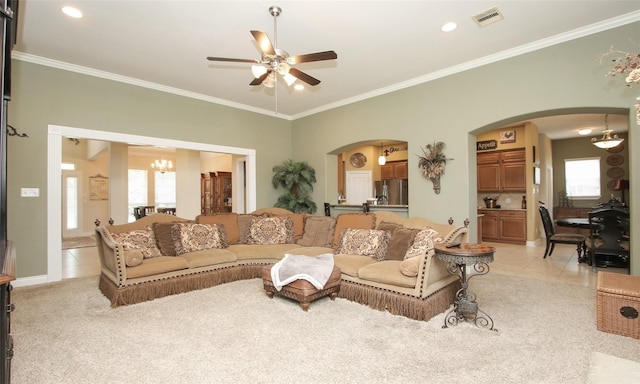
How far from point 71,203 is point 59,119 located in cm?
687

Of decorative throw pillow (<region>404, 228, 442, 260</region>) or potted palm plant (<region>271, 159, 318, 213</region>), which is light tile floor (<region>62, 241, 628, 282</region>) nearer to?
decorative throw pillow (<region>404, 228, 442, 260</region>)

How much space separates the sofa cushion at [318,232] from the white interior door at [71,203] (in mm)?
8850

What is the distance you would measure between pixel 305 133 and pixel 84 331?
540 centimetres

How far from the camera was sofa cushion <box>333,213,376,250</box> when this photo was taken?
4.42 metres

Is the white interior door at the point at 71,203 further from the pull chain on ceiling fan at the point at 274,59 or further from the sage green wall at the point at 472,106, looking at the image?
the pull chain on ceiling fan at the point at 274,59

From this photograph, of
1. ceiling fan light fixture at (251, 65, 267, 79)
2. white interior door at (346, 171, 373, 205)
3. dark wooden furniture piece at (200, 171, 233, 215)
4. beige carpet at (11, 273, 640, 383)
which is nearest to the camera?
beige carpet at (11, 273, 640, 383)

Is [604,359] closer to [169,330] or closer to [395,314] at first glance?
[395,314]

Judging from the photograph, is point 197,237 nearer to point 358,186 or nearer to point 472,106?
point 472,106

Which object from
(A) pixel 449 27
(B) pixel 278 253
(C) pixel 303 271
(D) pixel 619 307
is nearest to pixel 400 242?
(C) pixel 303 271

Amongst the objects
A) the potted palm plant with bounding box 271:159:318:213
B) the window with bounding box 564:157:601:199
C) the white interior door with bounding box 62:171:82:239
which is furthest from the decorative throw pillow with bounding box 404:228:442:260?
the white interior door with bounding box 62:171:82:239

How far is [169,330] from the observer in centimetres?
282

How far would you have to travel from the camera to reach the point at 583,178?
362 inches

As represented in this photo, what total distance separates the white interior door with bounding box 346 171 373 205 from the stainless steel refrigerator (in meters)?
0.27

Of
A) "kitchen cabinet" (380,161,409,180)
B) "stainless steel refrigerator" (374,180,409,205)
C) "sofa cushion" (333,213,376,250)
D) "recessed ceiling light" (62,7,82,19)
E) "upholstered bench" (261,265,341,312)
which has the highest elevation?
"recessed ceiling light" (62,7,82,19)
